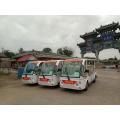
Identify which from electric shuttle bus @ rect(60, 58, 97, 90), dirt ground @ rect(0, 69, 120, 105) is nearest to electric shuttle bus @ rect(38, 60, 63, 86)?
dirt ground @ rect(0, 69, 120, 105)

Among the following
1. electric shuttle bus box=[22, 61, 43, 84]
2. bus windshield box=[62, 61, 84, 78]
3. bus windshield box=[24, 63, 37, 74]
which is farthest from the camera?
bus windshield box=[24, 63, 37, 74]

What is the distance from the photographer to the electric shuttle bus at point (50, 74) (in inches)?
476

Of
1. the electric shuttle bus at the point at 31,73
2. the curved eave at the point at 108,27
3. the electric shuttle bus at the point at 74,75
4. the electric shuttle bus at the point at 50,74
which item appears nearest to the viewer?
the electric shuttle bus at the point at 74,75

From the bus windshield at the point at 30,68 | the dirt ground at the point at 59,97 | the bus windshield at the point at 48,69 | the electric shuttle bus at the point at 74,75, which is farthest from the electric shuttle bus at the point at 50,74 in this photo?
the electric shuttle bus at the point at 74,75

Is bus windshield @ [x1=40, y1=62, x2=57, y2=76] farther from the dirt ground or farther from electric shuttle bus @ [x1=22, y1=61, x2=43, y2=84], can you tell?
the dirt ground

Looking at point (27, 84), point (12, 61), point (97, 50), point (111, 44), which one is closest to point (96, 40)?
point (97, 50)


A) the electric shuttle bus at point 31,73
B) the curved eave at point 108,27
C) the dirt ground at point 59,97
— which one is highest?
the curved eave at point 108,27

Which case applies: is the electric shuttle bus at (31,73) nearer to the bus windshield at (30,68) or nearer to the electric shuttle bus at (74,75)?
the bus windshield at (30,68)

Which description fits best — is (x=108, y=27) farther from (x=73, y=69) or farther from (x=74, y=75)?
(x=74, y=75)

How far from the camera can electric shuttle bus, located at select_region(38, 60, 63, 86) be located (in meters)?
12.1

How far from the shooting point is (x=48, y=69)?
12789mm

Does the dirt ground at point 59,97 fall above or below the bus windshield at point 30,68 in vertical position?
below

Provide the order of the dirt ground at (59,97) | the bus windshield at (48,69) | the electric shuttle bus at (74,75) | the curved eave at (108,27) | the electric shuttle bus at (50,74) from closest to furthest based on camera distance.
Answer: the dirt ground at (59,97) → the electric shuttle bus at (74,75) → the electric shuttle bus at (50,74) → the bus windshield at (48,69) → the curved eave at (108,27)

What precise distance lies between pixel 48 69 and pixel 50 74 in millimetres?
Answer: 604
